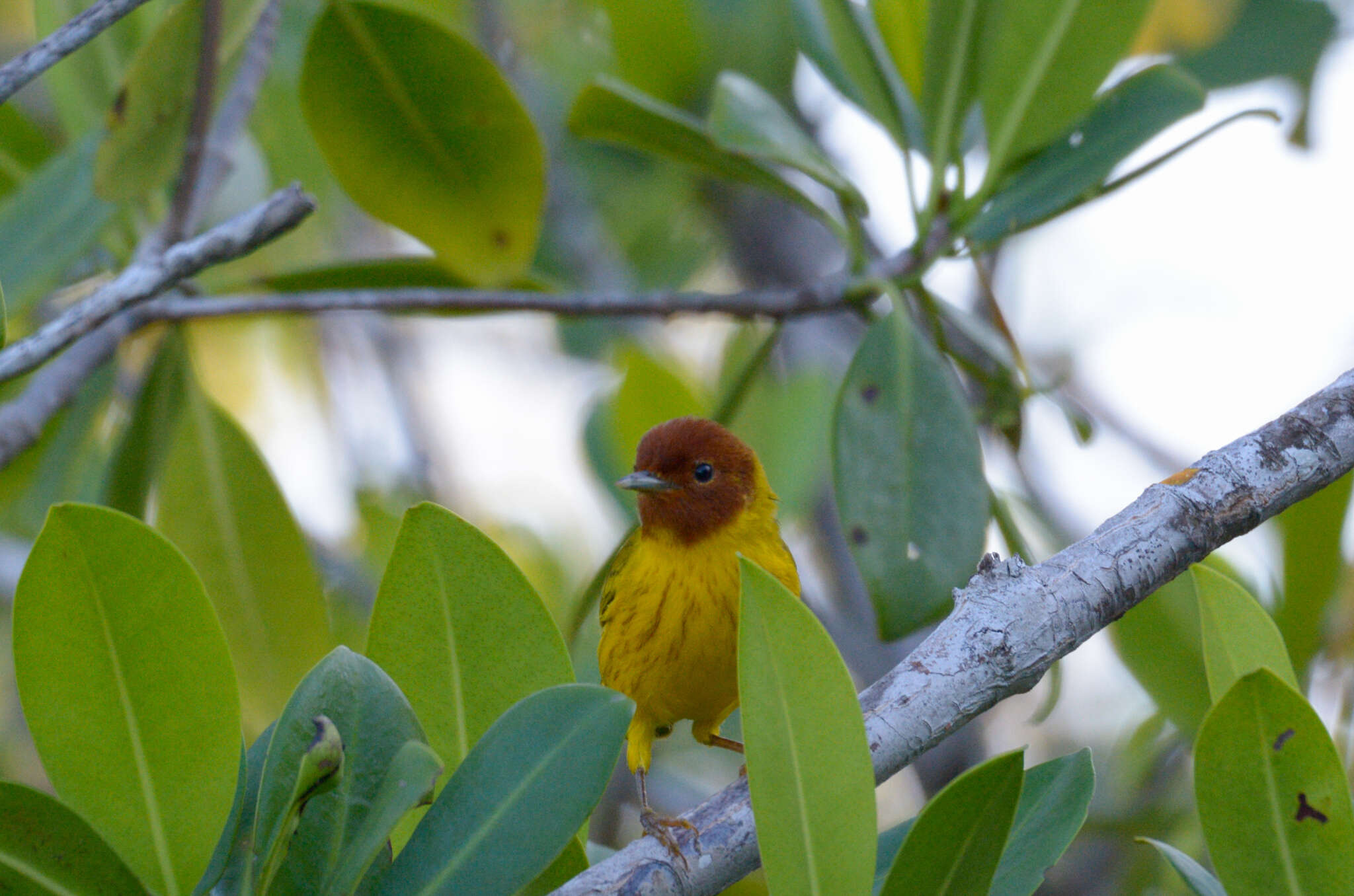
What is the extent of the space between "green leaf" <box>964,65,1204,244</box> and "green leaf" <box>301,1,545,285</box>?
3.47ft

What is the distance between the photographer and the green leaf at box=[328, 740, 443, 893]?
1147 millimetres

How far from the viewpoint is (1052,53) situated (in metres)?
2.44

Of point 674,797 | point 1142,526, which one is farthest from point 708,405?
point 1142,526

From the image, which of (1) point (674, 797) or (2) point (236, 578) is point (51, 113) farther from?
(1) point (674, 797)

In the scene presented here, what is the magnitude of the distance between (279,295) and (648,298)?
0.83 metres

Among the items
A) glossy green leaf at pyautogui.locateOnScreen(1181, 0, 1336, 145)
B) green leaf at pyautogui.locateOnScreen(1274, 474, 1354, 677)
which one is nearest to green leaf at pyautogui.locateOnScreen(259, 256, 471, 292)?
green leaf at pyautogui.locateOnScreen(1274, 474, 1354, 677)

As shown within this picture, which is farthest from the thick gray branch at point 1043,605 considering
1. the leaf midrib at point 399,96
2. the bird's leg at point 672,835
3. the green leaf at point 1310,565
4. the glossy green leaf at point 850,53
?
the leaf midrib at point 399,96

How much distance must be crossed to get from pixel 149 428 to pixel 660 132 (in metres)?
1.38

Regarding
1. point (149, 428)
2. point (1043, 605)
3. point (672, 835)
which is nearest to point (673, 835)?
point (672, 835)

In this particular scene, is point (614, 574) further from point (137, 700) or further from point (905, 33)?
point (137, 700)

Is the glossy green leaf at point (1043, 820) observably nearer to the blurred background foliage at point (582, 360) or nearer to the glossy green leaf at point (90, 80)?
the blurred background foliage at point (582, 360)

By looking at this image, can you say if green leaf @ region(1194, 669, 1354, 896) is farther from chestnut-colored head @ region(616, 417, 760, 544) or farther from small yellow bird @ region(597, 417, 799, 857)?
chestnut-colored head @ region(616, 417, 760, 544)

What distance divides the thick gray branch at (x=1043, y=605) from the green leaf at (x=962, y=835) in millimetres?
134

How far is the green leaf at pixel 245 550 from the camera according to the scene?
247cm
